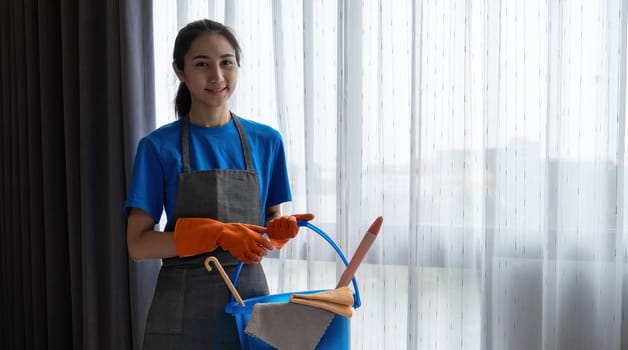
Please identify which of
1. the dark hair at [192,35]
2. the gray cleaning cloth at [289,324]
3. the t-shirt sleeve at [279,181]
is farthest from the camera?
the t-shirt sleeve at [279,181]

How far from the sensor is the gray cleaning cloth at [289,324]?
125 cm

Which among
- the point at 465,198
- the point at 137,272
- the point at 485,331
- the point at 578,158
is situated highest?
the point at 578,158

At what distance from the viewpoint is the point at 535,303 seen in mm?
1723

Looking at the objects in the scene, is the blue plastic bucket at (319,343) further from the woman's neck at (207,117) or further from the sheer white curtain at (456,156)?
the sheer white curtain at (456,156)

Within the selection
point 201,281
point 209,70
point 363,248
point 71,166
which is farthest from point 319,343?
point 71,166

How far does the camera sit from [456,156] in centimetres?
177

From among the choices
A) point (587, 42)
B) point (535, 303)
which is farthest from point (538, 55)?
point (535, 303)

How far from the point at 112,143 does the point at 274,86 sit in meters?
0.58

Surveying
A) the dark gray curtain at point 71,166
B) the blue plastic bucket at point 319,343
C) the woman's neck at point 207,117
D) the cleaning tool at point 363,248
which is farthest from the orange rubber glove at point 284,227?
the dark gray curtain at point 71,166

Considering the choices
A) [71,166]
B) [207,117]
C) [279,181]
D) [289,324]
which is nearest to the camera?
[289,324]

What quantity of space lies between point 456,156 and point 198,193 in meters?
0.78

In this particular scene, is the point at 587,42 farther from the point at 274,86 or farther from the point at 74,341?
the point at 74,341

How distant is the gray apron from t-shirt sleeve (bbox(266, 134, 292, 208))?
0.42 feet

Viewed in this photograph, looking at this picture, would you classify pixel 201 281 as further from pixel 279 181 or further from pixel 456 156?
pixel 456 156
